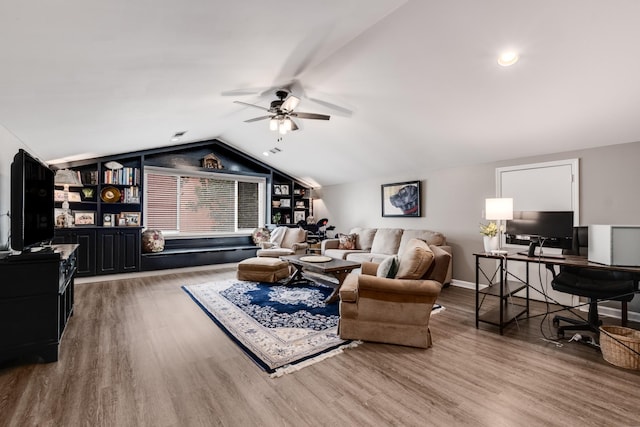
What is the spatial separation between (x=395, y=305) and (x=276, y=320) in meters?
1.35

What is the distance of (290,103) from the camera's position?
3439mm

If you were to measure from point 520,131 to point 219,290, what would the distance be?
15.4 feet

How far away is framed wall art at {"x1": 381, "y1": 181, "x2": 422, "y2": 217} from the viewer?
18.4 feet

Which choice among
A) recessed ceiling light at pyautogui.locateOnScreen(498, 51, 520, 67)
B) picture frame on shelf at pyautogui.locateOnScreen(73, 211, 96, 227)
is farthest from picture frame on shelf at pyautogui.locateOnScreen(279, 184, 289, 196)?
recessed ceiling light at pyautogui.locateOnScreen(498, 51, 520, 67)

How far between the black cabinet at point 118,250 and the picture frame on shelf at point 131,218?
→ 217mm

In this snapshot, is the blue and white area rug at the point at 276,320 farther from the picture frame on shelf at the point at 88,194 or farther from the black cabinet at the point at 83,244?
the picture frame on shelf at the point at 88,194

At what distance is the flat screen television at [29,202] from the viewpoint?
232 cm

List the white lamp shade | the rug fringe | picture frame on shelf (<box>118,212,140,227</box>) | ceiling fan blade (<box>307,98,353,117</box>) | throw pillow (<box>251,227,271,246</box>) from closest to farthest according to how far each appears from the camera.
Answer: the rug fringe
the white lamp shade
ceiling fan blade (<box>307,98,353,117</box>)
picture frame on shelf (<box>118,212,140,227</box>)
throw pillow (<box>251,227,271,246</box>)

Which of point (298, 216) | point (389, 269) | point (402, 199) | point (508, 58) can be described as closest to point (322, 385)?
point (389, 269)

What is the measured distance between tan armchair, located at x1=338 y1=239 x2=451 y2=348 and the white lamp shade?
3.32 ft

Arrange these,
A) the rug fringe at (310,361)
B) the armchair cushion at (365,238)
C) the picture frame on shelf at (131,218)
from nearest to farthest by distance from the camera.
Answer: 1. the rug fringe at (310,361)
2. the picture frame on shelf at (131,218)
3. the armchair cushion at (365,238)

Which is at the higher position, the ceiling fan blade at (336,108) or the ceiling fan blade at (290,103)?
the ceiling fan blade at (336,108)

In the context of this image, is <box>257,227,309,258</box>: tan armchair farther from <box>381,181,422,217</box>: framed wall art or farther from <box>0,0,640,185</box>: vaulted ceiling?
<box>0,0,640,185</box>: vaulted ceiling

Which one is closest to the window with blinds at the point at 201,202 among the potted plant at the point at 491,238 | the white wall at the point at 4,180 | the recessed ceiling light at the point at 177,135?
the recessed ceiling light at the point at 177,135
